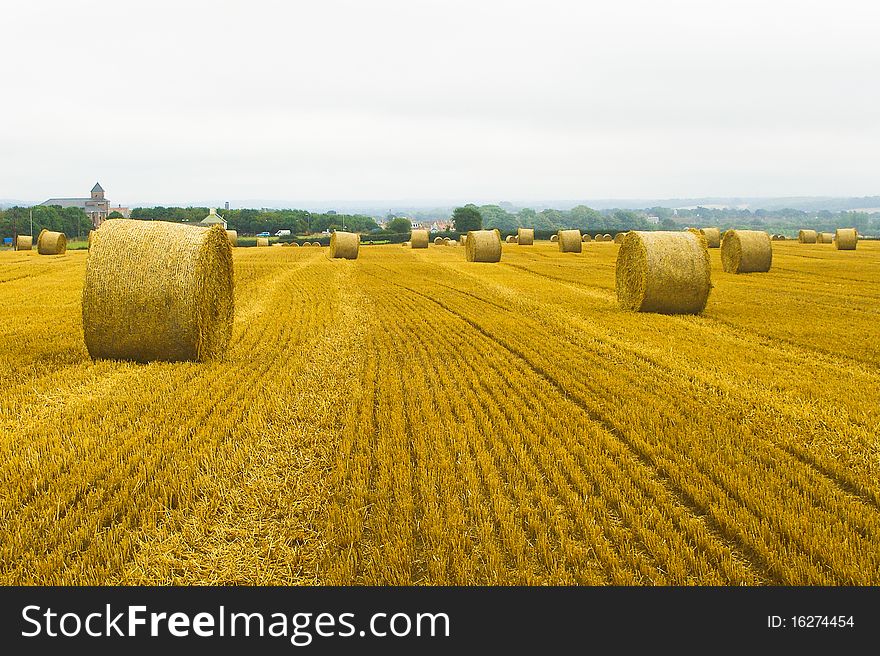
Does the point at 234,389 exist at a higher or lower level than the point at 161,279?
lower

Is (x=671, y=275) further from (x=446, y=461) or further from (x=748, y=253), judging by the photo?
(x=748, y=253)

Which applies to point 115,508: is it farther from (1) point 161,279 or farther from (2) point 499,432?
(1) point 161,279

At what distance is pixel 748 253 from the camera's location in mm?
26344

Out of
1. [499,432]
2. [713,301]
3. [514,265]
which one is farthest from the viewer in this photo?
[514,265]

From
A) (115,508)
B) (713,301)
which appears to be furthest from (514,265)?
(115,508)

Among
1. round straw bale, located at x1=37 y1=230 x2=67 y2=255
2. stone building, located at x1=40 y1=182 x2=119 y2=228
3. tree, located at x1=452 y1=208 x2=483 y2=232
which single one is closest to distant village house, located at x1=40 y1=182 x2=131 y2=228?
stone building, located at x1=40 y1=182 x2=119 y2=228

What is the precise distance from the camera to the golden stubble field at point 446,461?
3.97 meters

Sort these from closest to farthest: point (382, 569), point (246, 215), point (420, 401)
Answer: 1. point (382, 569)
2. point (420, 401)
3. point (246, 215)

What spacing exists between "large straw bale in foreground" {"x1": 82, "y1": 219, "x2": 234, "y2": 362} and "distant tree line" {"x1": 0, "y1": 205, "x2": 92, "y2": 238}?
95604 mm

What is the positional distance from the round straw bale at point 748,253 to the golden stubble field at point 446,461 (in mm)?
15448

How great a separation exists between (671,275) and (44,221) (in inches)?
4022

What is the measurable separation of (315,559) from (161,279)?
20.7 feet

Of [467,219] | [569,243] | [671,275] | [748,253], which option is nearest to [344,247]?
[569,243]

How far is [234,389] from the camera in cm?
786
